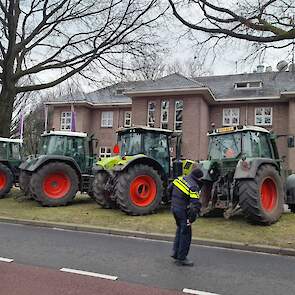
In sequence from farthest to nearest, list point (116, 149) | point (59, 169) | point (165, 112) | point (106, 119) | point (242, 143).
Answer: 1. point (106, 119)
2. point (165, 112)
3. point (59, 169)
4. point (116, 149)
5. point (242, 143)

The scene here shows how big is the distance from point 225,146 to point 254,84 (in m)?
→ 23.3

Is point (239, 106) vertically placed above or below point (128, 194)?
above

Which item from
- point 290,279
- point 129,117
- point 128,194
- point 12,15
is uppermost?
point 12,15

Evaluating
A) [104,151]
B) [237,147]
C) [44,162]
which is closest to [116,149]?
[44,162]

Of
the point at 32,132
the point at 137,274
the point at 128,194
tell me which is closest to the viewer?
the point at 137,274

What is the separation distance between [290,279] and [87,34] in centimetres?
1595

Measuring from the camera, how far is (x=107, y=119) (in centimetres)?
3688

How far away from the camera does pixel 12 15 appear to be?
726 inches

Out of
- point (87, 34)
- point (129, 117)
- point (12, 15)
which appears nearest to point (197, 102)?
point (129, 117)

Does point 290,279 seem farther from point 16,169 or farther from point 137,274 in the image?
point 16,169

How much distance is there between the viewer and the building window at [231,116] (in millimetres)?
32094

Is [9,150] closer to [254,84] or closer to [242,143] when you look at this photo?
[242,143]

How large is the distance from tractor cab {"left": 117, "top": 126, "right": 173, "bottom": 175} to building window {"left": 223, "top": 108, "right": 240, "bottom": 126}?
19.8 metres

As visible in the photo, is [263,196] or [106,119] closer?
[263,196]
